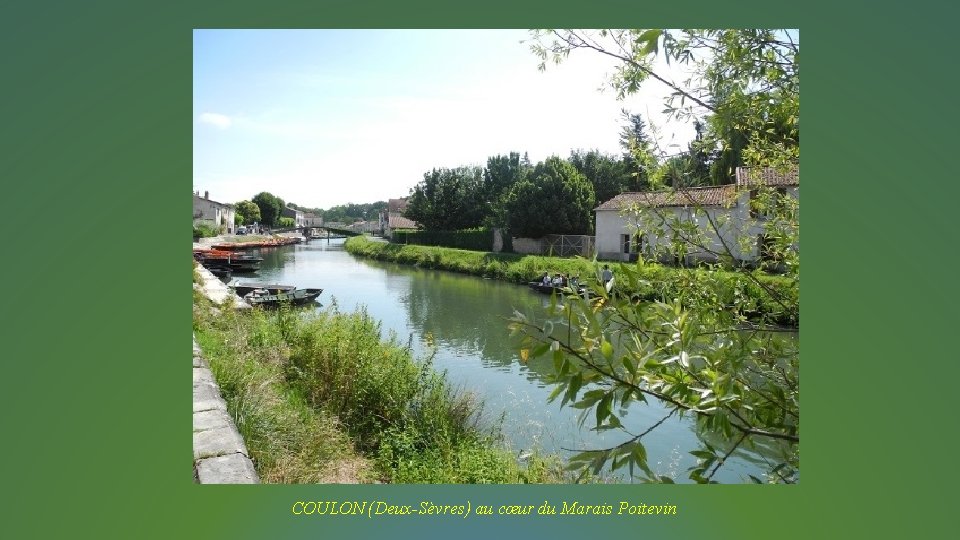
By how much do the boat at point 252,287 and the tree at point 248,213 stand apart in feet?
5.94

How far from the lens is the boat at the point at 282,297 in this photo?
705 cm

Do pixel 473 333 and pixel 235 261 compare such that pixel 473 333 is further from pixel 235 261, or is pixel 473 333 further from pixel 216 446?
pixel 216 446

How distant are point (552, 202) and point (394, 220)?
2.16 metres

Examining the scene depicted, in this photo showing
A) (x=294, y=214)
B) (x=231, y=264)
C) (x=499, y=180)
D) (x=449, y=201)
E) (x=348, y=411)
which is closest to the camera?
(x=348, y=411)

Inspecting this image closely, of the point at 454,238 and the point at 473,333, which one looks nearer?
the point at 473,333

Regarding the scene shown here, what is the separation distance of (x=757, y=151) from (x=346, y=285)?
5.38m

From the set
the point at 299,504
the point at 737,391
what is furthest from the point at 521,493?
the point at 737,391

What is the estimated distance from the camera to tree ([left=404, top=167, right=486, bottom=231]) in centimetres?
611

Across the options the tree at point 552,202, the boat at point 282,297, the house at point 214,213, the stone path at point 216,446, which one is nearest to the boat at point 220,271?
the boat at point 282,297

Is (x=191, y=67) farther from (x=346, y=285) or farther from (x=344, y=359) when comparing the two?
(x=346, y=285)

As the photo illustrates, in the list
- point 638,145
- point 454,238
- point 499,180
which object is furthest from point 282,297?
point 638,145

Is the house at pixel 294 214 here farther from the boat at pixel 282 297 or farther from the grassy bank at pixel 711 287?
the grassy bank at pixel 711 287

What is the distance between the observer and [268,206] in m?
5.23

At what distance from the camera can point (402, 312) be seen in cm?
721
